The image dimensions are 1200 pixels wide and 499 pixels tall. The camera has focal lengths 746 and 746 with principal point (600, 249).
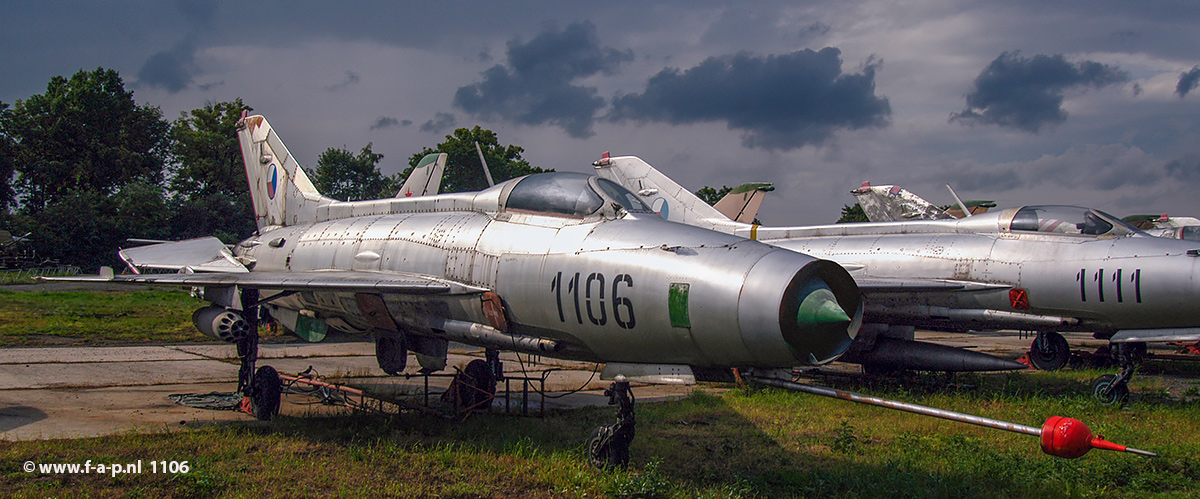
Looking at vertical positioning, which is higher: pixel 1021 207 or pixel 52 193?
pixel 52 193

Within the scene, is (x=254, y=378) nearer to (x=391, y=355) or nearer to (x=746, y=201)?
(x=391, y=355)

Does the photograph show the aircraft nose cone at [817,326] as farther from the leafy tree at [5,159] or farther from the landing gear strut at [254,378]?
the leafy tree at [5,159]

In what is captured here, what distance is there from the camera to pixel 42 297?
2903cm

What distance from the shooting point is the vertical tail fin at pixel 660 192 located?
637 inches

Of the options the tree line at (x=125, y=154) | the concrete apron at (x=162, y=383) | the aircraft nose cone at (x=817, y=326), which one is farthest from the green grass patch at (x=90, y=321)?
the tree line at (x=125, y=154)

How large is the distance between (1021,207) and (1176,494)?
610cm

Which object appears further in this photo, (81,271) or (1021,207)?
(81,271)

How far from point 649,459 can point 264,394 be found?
182 inches

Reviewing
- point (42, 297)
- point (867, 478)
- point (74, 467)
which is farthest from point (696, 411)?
point (42, 297)

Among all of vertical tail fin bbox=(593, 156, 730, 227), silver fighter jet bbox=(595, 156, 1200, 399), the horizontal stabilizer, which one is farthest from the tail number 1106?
vertical tail fin bbox=(593, 156, 730, 227)

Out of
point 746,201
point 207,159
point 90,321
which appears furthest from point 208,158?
point 746,201

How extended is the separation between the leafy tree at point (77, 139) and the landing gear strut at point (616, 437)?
64.4 meters

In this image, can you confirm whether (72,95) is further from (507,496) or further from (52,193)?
(507,496)

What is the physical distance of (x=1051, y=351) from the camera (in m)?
11.8
